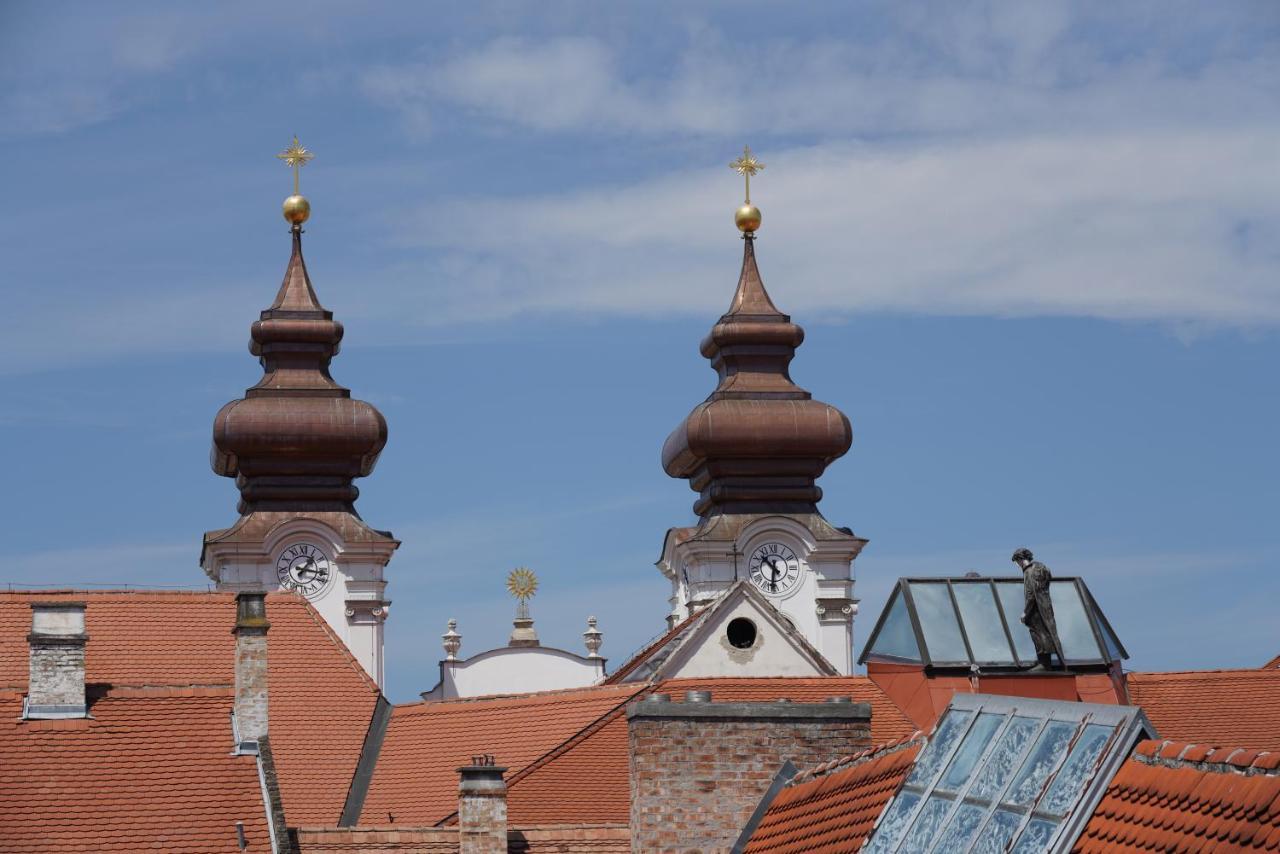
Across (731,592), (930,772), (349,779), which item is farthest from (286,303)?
(930,772)

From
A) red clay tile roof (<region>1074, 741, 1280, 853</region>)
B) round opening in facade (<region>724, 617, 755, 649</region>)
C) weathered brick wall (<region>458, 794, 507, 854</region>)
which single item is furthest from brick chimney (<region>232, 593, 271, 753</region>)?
round opening in facade (<region>724, 617, 755, 649</region>)

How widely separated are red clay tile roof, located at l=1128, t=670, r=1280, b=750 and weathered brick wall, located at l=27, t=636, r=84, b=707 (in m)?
15.1

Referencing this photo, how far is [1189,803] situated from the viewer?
13.1m

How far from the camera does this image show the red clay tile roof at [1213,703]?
38.0m

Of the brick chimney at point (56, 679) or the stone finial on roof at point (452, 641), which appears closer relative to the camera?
the brick chimney at point (56, 679)

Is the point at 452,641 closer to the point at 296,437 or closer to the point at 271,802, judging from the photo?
the point at 296,437

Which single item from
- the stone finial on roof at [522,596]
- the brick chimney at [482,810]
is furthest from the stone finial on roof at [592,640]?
the brick chimney at [482,810]

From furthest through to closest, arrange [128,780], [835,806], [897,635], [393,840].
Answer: [393,840] → [128,780] → [897,635] → [835,806]

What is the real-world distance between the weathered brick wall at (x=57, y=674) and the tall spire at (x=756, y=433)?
42810mm

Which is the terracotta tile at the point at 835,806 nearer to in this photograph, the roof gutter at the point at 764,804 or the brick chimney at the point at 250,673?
the roof gutter at the point at 764,804

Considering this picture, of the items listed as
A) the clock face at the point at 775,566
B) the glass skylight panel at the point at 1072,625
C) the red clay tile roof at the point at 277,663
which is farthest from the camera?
the clock face at the point at 775,566

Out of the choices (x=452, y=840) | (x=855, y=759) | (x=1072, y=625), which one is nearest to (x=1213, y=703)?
(x=452, y=840)

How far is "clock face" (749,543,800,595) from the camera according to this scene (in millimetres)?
69500

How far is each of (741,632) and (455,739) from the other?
1734cm
